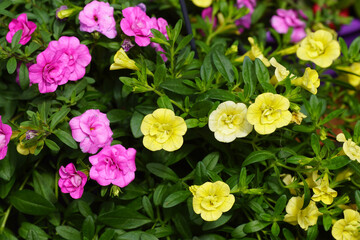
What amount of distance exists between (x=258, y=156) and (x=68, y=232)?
0.45m

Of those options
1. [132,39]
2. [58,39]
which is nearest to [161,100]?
[132,39]

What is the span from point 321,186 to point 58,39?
26.5 inches

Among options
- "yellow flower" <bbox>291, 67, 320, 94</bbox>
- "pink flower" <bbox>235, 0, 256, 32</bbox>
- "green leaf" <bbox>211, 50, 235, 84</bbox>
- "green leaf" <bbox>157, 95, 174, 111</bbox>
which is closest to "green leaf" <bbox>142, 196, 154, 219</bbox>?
"green leaf" <bbox>157, 95, 174, 111</bbox>

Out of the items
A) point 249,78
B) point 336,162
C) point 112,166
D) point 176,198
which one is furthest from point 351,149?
point 112,166

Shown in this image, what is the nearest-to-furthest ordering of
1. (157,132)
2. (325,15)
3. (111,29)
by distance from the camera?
1. (157,132)
2. (111,29)
3. (325,15)

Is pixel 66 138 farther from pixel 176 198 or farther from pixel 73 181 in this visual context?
pixel 176 198

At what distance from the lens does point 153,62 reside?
98 cm

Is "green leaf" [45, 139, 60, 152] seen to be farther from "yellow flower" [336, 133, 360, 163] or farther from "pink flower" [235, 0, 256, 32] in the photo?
"pink flower" [235, 0, 256, 32]

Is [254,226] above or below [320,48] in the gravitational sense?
below

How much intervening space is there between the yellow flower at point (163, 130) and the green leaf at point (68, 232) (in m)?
0.29

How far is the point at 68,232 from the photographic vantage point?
915 mm

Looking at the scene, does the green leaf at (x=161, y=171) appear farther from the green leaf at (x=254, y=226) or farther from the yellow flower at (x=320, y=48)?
the yellow flower at (x=320, y=48)

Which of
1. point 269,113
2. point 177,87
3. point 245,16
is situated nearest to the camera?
point 269,113

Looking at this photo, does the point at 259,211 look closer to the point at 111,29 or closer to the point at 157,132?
the point at 157,132
